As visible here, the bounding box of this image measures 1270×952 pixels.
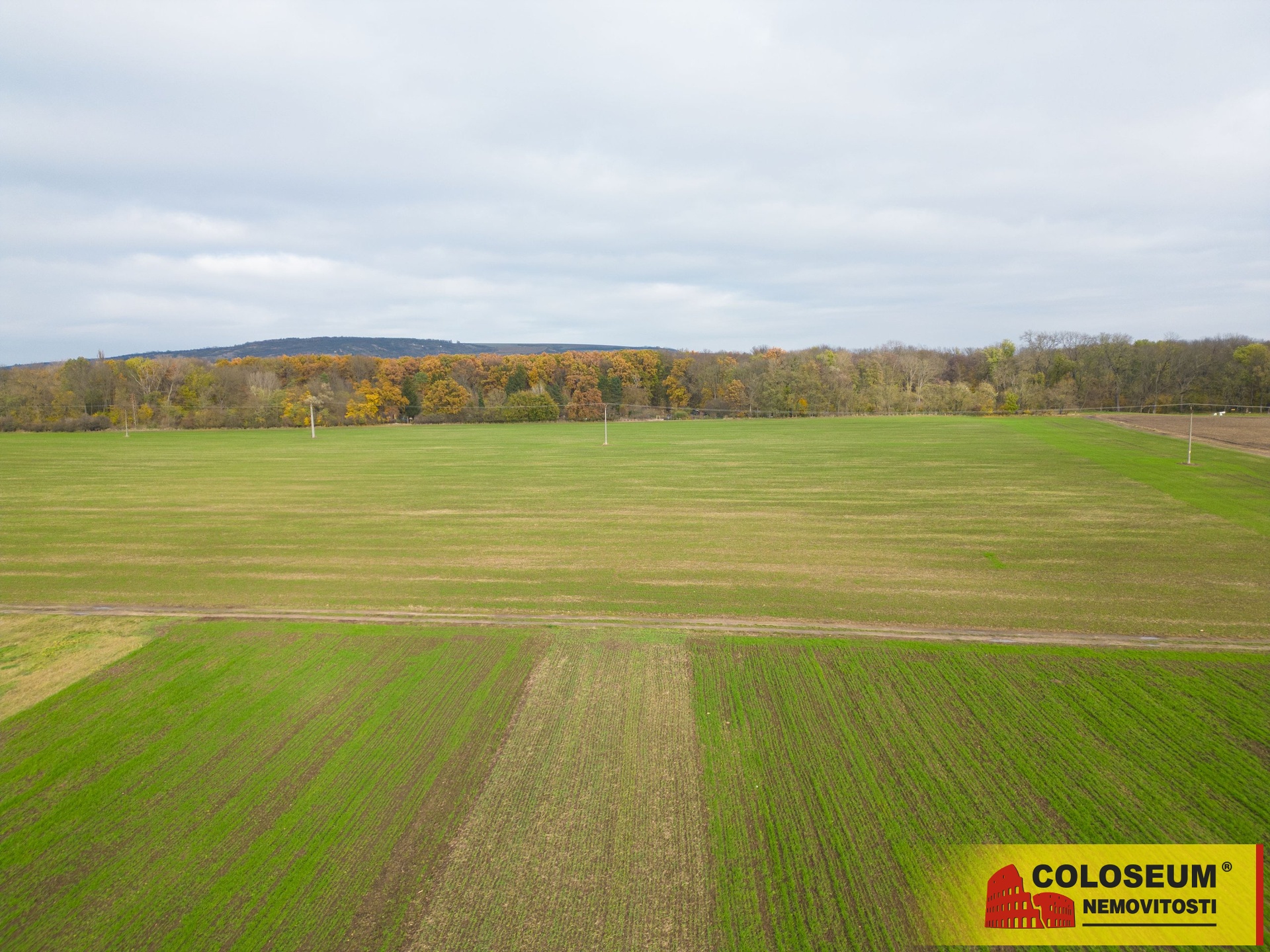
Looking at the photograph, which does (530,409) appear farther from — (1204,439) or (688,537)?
(688,537)

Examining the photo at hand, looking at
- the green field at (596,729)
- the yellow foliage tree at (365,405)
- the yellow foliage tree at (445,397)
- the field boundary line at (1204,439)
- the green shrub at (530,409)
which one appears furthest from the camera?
the yellow foliage tree at (445,397)

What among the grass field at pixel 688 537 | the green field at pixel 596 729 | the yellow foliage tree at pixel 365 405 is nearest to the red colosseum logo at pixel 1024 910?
the green field at pixel 596 729

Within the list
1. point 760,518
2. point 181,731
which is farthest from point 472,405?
point 181,731

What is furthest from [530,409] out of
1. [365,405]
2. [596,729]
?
[596,729]

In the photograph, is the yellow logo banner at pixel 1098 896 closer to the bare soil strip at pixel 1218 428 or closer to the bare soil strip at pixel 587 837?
the bare soil strip at pixel 587 837

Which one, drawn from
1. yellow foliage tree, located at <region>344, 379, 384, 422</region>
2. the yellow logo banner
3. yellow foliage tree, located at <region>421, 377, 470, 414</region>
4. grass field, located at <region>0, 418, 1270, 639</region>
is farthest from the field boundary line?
yellow foliage tree, located at <region>344, 379, 384, 422</region>

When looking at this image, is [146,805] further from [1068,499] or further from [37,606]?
[1068,499]
